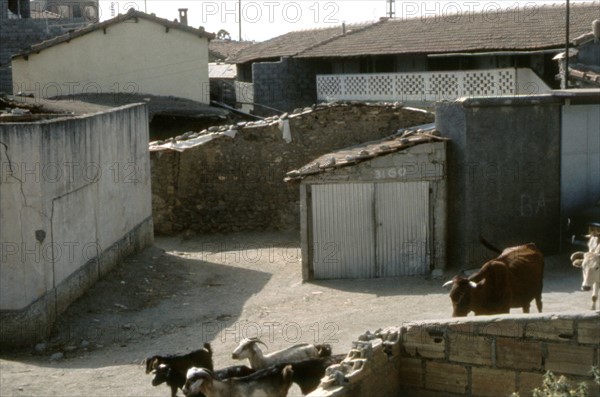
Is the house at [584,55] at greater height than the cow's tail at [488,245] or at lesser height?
greater

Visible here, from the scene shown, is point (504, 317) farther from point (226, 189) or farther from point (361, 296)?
point (226, 189)

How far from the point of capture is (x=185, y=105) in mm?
29422

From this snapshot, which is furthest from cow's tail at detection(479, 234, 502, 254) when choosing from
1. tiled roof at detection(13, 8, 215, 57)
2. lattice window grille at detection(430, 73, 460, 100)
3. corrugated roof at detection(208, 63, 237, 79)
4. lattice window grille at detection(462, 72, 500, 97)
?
corrugated roof at detection(208, 63, 237, 79)

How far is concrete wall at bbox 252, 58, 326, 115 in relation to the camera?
112 ft

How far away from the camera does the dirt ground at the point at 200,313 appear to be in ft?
40.0

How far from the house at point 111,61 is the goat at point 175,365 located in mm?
19596

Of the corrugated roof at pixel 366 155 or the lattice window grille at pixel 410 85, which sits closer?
the corrugated roof at pixel 366 155

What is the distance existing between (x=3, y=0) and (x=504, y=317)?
32370 millimetres

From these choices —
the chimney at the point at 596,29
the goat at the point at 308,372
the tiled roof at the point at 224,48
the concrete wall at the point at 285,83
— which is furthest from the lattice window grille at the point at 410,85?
the goat at the point at 308,372

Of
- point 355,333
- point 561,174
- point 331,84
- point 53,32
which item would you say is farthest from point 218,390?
point 53,32

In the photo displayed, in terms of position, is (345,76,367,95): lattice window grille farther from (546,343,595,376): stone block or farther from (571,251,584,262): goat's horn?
(546,343,595,376): stone block

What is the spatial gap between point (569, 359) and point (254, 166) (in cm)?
1401

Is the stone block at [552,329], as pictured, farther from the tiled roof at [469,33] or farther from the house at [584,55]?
the tiled roof at [469,33]

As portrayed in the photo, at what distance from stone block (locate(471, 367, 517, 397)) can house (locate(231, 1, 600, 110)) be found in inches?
673
